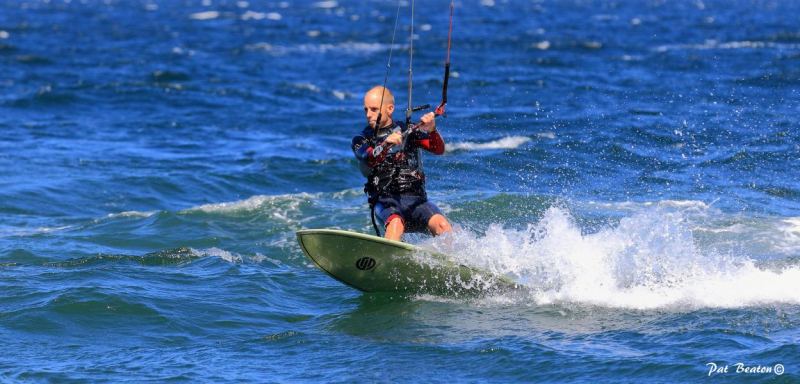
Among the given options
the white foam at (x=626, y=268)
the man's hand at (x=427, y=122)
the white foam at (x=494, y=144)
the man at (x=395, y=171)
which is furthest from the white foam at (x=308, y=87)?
the man's hand at (x=427, y=122)

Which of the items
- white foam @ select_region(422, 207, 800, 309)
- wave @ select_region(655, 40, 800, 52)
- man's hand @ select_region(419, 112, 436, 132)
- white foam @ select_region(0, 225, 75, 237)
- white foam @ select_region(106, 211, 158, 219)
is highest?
man's hand @ select_region(419, 112, 436, 132)

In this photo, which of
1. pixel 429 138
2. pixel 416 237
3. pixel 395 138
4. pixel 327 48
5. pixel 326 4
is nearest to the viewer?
pixel 395 138

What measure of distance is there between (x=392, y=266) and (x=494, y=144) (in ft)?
28.2

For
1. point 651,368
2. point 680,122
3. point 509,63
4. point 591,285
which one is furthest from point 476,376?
point 509,63

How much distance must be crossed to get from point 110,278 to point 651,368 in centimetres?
511

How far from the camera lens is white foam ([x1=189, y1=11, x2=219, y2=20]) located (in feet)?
172

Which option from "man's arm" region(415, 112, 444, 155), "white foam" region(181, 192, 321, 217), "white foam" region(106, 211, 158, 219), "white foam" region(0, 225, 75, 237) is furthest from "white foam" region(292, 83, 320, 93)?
"man's arm" region(415, 112, 444, 155)

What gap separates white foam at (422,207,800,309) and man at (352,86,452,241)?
272 millimetres

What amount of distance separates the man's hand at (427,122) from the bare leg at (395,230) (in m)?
0.81

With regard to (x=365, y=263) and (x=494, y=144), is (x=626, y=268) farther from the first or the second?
(x=494, y=144)

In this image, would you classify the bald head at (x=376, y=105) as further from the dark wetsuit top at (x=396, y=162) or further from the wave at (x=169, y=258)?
the wave at (x=169, y=258)

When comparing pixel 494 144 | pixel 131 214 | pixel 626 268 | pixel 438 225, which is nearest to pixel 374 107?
pixel 438 225

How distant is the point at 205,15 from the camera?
179 ft

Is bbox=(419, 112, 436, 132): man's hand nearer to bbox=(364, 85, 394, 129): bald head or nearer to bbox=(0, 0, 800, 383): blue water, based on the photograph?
bbox=(364, 85, 394, 129): bald head
